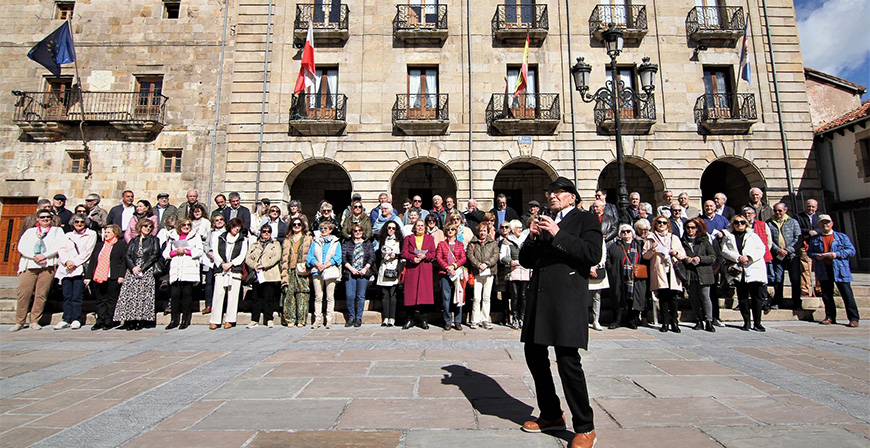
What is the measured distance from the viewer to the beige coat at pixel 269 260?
7.47m

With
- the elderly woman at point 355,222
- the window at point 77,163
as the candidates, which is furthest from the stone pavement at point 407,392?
the window at point 77,163

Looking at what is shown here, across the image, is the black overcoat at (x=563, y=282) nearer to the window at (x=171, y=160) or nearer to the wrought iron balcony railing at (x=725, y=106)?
the wrought iron balcony railing at (x=725, y=106)

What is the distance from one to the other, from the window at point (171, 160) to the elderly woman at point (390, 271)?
10.7m

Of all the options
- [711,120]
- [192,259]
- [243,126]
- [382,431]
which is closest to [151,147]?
[243,126]

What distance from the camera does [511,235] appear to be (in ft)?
25.2

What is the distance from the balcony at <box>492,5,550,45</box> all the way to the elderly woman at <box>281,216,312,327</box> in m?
10.6

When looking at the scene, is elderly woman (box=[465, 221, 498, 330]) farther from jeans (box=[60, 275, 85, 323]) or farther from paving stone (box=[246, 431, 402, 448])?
jeans (box=[60, 275, 85, 323])

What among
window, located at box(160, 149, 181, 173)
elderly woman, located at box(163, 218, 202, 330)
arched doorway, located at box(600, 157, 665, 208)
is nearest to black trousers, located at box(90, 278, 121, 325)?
elderly woman, located at box(163, 218, 202, 330)

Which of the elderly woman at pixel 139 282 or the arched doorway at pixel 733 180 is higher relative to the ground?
the arched doorway at pixel 733 180

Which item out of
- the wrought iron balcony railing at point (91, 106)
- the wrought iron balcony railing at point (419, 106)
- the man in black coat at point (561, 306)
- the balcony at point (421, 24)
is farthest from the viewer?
the wrought iron balcony railing at point (91, 106)

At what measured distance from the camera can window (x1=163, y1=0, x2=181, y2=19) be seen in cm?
1531

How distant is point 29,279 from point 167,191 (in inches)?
301

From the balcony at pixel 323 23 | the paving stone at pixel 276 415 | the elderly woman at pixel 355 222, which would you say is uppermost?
the balcony at pixel 323 23

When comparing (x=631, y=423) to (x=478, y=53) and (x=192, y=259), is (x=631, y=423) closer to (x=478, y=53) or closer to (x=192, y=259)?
(x=192, y=259)
